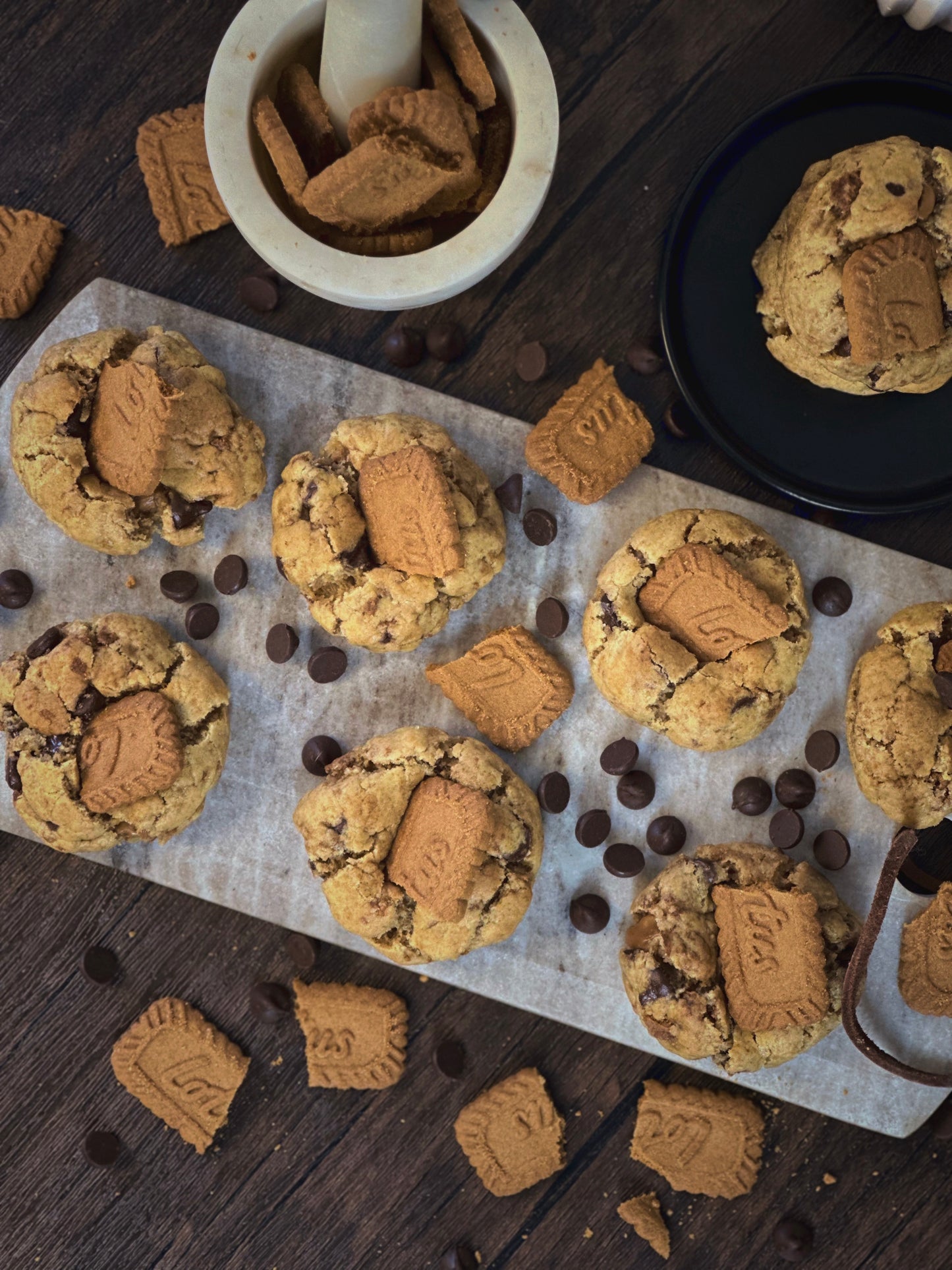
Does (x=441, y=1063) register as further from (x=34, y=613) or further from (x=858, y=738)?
(x=34, y=613)

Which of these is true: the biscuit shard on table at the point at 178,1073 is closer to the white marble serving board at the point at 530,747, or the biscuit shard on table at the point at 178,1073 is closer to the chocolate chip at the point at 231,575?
the white marble serving board at the point at 530,747

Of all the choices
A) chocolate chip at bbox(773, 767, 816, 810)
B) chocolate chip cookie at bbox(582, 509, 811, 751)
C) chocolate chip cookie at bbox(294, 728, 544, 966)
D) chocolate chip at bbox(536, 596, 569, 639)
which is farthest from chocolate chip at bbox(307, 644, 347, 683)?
chocolate chip at bbox(773, 767, 816, 810)

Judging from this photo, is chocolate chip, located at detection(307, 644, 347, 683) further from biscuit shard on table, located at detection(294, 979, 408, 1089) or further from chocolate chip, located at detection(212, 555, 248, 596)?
biscuit shard on table, located at detection(294, 979, 408, 1089)

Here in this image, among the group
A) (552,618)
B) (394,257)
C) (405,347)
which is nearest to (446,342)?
(405,347)

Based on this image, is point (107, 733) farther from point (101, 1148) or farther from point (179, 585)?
point (101, 1148)

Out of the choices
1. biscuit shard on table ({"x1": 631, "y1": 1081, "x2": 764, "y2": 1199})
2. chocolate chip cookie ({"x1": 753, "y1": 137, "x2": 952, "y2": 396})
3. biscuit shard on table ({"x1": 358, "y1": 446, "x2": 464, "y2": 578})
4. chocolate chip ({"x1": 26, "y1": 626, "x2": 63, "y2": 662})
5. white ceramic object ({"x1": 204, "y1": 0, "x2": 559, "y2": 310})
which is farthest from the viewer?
biscuit shard on table ({"x1": 631, "y1": 1081, "x2": 764, "y2": 1199})

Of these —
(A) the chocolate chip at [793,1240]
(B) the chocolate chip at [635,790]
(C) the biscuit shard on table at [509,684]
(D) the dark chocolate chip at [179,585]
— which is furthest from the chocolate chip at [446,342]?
(A) the chocolate chip at [793,1240]

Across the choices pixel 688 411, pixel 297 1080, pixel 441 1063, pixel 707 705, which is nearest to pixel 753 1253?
pixel 441 1063

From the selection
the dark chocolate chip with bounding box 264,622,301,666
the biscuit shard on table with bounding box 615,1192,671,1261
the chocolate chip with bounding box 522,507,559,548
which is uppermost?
the dark chocolate chip with bounding box 264,622,301,666
